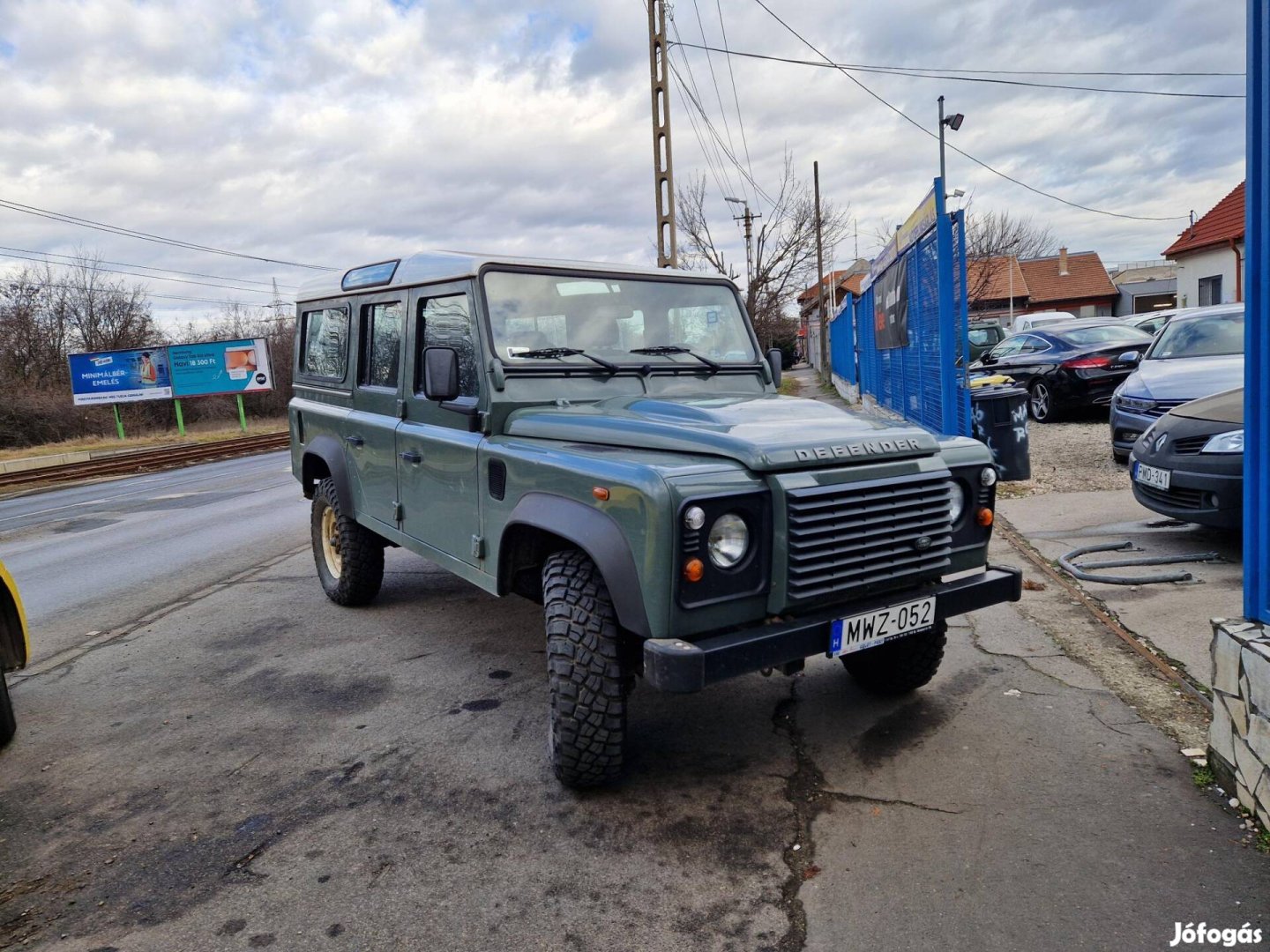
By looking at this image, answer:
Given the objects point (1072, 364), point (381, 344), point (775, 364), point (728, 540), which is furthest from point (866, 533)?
point (1072, 364)

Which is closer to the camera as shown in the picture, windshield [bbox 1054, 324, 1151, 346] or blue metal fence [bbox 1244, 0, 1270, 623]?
blue metal fence [bbox 1244, 0, 1270, 623]

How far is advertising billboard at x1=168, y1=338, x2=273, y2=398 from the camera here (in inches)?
1257

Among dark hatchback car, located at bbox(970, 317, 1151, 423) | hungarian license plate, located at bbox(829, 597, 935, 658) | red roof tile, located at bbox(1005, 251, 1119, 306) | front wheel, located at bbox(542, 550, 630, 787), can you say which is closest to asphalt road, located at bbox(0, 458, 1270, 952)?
front wheel, located at bbox(542, 550, 630, 787)

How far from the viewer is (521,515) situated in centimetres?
345

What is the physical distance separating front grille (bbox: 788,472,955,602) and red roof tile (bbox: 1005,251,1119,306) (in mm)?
54808

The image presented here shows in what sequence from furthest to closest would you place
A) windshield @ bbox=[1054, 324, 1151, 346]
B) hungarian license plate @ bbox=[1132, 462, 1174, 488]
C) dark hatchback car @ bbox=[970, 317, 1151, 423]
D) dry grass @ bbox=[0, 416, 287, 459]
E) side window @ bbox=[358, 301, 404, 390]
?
1. dry grass @ bbox=[0, 416, 287, 459]
2. windshield @ bbox=[1054, 324, 1151, 346]
3. dark hatchback car @ bbox=[970, 317, 1151, 423]
4. hungarian license plate @ bbox=[1132, 462, 1174, 488]
5. side window @ bbox=[358, 301, 404, 390]

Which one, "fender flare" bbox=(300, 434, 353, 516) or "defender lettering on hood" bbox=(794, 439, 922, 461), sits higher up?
"defender lettering on hood" bbox=(794, 439, 922, 461)

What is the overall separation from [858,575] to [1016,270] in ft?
181

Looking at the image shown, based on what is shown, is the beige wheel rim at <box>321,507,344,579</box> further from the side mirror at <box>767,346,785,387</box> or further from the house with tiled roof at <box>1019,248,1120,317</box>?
the house with tiled roof at <box>1019,248,1120,317</box>

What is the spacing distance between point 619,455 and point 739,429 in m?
0.45

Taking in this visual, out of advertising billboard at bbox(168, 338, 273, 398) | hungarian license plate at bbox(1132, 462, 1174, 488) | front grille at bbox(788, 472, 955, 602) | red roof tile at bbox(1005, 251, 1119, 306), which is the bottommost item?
hungarian license plate at bbox(1132, 462, 1174, 488)

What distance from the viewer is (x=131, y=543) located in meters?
9.23

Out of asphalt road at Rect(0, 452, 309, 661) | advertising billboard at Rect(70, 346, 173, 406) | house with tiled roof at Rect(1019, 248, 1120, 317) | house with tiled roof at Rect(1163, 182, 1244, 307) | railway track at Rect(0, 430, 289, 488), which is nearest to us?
asphalt road at Rect(0, 452, 309, 661)

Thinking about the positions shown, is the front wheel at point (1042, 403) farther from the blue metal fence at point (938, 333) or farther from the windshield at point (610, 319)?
the windshield at point (610, 319)
